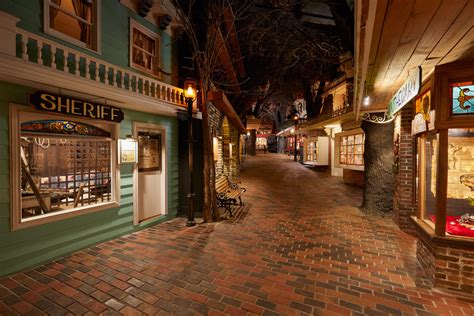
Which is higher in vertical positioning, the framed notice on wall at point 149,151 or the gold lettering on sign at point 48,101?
the gold lettering on sign at point 48,101

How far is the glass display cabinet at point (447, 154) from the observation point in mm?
3186

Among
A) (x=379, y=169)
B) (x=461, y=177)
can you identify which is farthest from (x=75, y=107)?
(x=379, y=169)

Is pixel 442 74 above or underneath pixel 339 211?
above

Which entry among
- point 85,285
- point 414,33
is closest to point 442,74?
point 414,33

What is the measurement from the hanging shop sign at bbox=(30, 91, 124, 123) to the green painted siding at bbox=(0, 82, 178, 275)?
0.98 ft

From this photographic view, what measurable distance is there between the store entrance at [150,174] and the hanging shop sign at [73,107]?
2.62 ft

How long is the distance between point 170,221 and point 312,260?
164 inches

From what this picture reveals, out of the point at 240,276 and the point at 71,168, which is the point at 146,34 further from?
the point at 240,276

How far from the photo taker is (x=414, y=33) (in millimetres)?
2488

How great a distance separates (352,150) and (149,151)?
39.5ft

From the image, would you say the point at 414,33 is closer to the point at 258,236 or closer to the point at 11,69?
the point at 258,236

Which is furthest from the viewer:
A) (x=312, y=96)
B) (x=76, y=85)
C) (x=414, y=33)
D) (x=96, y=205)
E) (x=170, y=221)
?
(x=312, y=96)

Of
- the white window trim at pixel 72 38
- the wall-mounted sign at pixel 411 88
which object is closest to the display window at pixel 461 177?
the wall-mounted sign at pixel 411 88

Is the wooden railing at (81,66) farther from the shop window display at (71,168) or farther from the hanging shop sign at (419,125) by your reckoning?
the hanging shop sign at (419,125)
